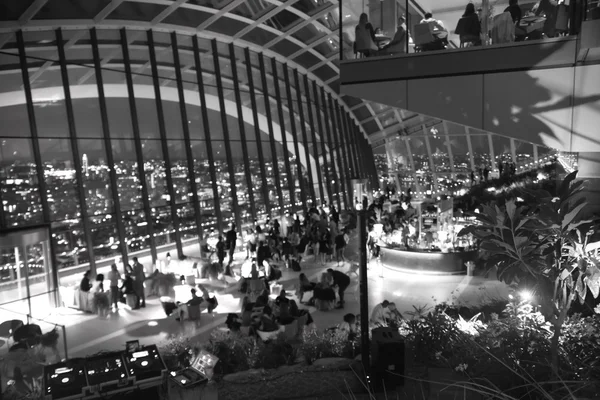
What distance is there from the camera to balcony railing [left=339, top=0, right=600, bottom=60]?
665 cm

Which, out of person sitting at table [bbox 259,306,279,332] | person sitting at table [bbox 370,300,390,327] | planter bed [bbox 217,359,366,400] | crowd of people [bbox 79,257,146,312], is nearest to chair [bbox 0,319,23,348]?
crowd of people [bbox 79,257,146,312]

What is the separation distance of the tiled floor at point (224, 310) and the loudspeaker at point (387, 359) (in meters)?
2.99

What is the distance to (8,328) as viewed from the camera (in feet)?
24.6

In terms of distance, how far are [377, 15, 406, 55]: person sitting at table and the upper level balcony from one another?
15 millimetres

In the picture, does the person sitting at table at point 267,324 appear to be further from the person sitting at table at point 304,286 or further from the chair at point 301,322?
the person sitting at table at point 304,286

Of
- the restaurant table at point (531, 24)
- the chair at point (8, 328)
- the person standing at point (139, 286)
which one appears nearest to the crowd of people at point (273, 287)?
the person standing at point (139, 286)

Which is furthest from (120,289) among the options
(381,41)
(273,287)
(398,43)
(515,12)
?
(515,12)

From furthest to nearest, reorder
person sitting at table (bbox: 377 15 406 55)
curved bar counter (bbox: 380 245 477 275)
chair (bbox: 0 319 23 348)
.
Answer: curved bar counter (bbox: 380 245 477 275) → person sitting at table (bbox: 377 15 406 55) → chair (bbox: 0 319 23 348)

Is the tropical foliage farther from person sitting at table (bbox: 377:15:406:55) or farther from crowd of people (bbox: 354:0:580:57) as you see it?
person sitting at table (bbox: 377:15:406:55)

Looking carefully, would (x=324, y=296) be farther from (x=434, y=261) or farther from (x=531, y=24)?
(x=531, y=24)

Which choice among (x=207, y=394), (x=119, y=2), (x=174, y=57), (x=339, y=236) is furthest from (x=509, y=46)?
(x=174, y=57)

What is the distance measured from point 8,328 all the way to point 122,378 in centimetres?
348

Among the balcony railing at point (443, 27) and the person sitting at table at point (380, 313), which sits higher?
the balcony railing at point (443, 27)

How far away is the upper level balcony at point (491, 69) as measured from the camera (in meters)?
6.51
